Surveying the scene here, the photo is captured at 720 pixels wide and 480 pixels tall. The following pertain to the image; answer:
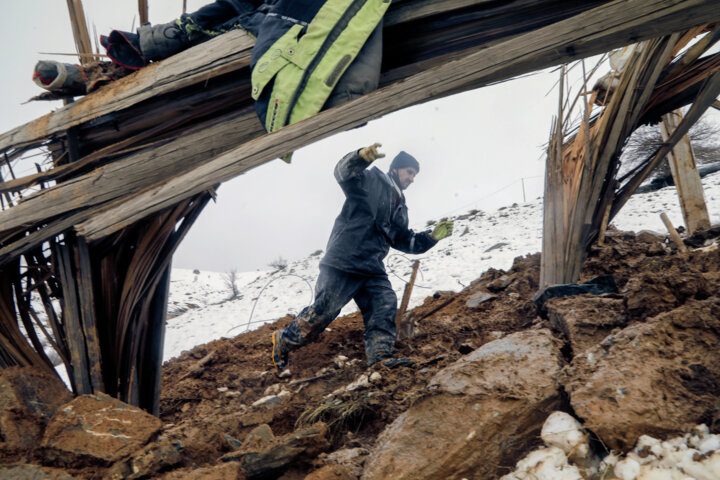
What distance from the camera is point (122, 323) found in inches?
80.7

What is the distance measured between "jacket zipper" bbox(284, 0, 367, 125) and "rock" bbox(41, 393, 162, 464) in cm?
125

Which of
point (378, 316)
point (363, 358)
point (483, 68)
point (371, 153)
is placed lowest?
point (363, 358)

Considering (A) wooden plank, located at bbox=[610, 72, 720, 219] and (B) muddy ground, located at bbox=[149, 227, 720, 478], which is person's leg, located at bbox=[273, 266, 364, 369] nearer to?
(B) muddy ground, located at bbox=[149, 227, 720, 478]

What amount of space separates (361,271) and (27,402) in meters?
1.99

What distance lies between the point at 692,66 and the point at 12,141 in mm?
3293

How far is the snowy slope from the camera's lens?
249 inches

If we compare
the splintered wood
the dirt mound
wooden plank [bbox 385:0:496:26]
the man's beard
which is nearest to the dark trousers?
the dirt mound

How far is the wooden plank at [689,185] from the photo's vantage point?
12.5 ft

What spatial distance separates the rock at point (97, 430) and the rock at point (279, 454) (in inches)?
15.3

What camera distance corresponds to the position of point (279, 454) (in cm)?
136

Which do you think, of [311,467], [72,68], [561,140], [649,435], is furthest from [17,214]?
[561,140]

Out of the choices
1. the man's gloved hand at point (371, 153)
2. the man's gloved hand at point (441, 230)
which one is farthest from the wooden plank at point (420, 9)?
the man's gloved hand at point (441, 230)

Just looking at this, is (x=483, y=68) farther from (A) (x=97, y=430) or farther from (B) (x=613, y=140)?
(A) (x=97, y=430)

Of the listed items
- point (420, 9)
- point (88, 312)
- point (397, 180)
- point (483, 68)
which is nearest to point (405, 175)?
point (397, 180)
